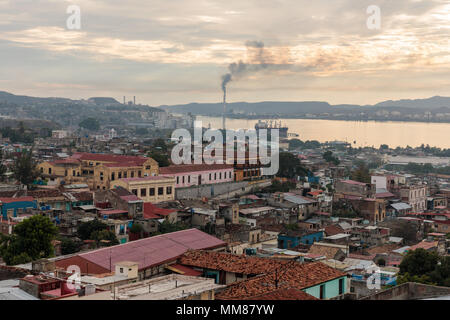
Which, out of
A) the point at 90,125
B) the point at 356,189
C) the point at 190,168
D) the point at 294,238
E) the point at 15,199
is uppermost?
the point at 90,125

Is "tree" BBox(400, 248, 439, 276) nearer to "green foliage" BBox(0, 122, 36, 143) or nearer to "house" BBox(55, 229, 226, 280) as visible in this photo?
"house" BBox(55, 229, 226, 280)

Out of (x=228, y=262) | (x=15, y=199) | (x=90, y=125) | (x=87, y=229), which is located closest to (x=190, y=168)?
(x=15, y=199)

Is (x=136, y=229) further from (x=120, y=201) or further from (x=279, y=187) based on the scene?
(x=279, y=187)

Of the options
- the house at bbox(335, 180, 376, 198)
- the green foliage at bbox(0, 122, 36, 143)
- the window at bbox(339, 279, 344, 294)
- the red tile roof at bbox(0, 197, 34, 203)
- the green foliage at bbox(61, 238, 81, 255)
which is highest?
the green foliage at bbox(0, 122, 36, 143)

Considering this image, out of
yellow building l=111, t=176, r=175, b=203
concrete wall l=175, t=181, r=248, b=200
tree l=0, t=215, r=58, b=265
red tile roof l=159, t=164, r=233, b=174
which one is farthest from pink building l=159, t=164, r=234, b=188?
tree l=0, t=215, r=58, b=265

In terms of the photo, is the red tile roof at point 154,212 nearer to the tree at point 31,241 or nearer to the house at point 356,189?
the tree at point 31,241

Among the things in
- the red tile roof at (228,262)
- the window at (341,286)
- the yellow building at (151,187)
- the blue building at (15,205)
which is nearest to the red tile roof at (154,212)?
the yellow building at (151,187)
